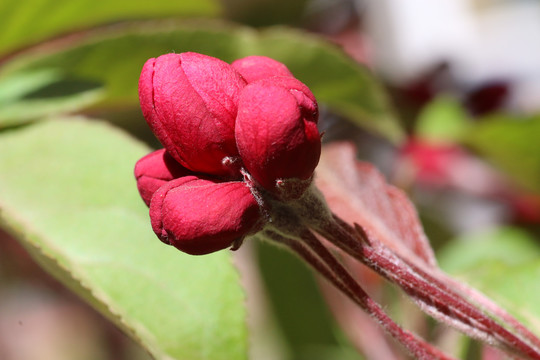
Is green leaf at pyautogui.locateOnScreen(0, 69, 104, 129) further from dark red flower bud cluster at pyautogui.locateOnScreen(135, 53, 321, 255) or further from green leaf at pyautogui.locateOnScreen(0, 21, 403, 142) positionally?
dark red flower bud cluster at pyautogui.locateOnScreen(135, 53, 321, 255)

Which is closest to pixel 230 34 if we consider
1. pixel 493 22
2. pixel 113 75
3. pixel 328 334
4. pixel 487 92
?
pixel 113 75

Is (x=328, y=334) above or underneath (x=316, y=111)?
underneath

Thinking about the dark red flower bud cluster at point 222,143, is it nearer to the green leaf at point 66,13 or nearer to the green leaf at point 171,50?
the green leaf at point 171,50

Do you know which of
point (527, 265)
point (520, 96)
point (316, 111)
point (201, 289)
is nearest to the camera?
point (316, 111)

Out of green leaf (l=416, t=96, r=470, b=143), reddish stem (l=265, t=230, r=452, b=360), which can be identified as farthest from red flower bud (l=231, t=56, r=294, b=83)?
green leaf (l=416, t=96, r=470, b=143)

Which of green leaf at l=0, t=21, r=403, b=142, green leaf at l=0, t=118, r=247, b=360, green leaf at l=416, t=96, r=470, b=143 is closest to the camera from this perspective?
green leaf at l=0, t=118, r=247, b=360

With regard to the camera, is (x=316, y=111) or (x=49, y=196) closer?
(x=316, y=111)

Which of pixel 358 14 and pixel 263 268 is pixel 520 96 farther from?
pixel 263 268

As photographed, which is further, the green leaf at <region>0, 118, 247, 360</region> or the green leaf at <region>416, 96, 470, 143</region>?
the green leaf at <region>416, 96, 470, 143</region>
